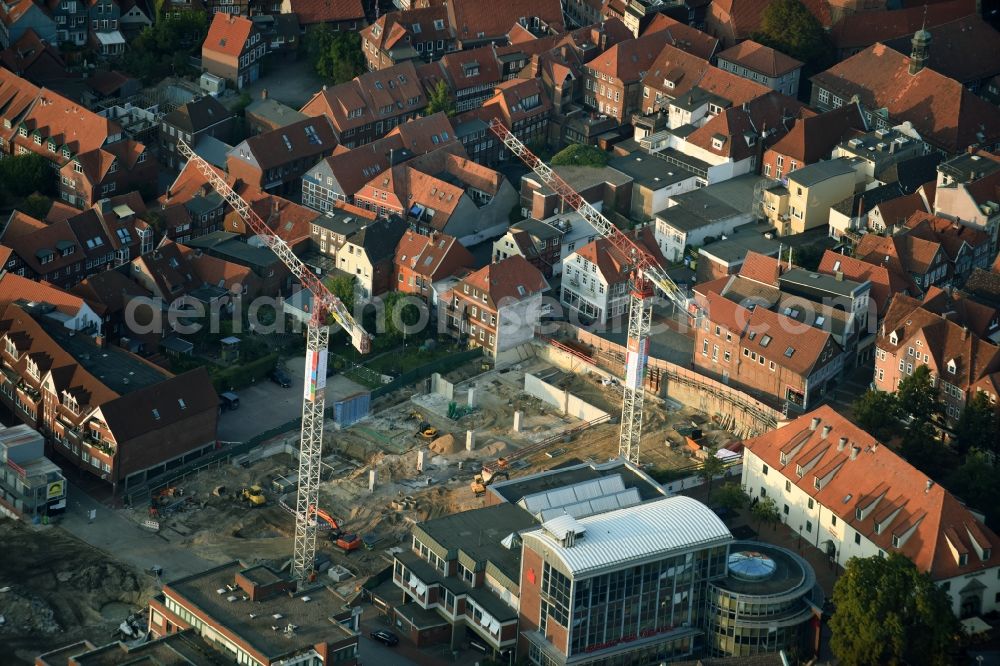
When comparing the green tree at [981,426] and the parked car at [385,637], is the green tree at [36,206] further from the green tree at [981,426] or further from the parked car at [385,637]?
the green tree at [981,426]

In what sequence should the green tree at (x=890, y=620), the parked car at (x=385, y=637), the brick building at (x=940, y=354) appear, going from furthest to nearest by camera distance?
the brick building at (x=940, y=354)
the parked car at (x=385, y=637)
the green tree at (x=890, y=620)

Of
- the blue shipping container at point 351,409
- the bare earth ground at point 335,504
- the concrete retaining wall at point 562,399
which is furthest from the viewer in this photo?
the concrete retaining wall at point 562,399

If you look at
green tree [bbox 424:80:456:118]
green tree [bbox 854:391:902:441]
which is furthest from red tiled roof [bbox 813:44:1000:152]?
green tree [bbox 854:391:902:441]

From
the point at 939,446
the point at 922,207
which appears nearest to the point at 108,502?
the point at 939,446

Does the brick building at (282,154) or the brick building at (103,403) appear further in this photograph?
the brick building at (282,154)

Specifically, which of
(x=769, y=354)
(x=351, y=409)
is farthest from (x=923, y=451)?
(x=351, y=409)

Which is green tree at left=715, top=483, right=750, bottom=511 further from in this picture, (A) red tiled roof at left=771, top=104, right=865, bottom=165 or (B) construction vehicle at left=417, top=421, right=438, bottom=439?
(A) red tiled roof at left=771, top=104, right=865, bottom=165

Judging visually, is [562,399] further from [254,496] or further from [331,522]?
[254,496]

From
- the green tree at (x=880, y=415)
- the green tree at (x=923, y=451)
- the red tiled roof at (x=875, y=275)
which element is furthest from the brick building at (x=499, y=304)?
the green tree at (x=923, y=451)
